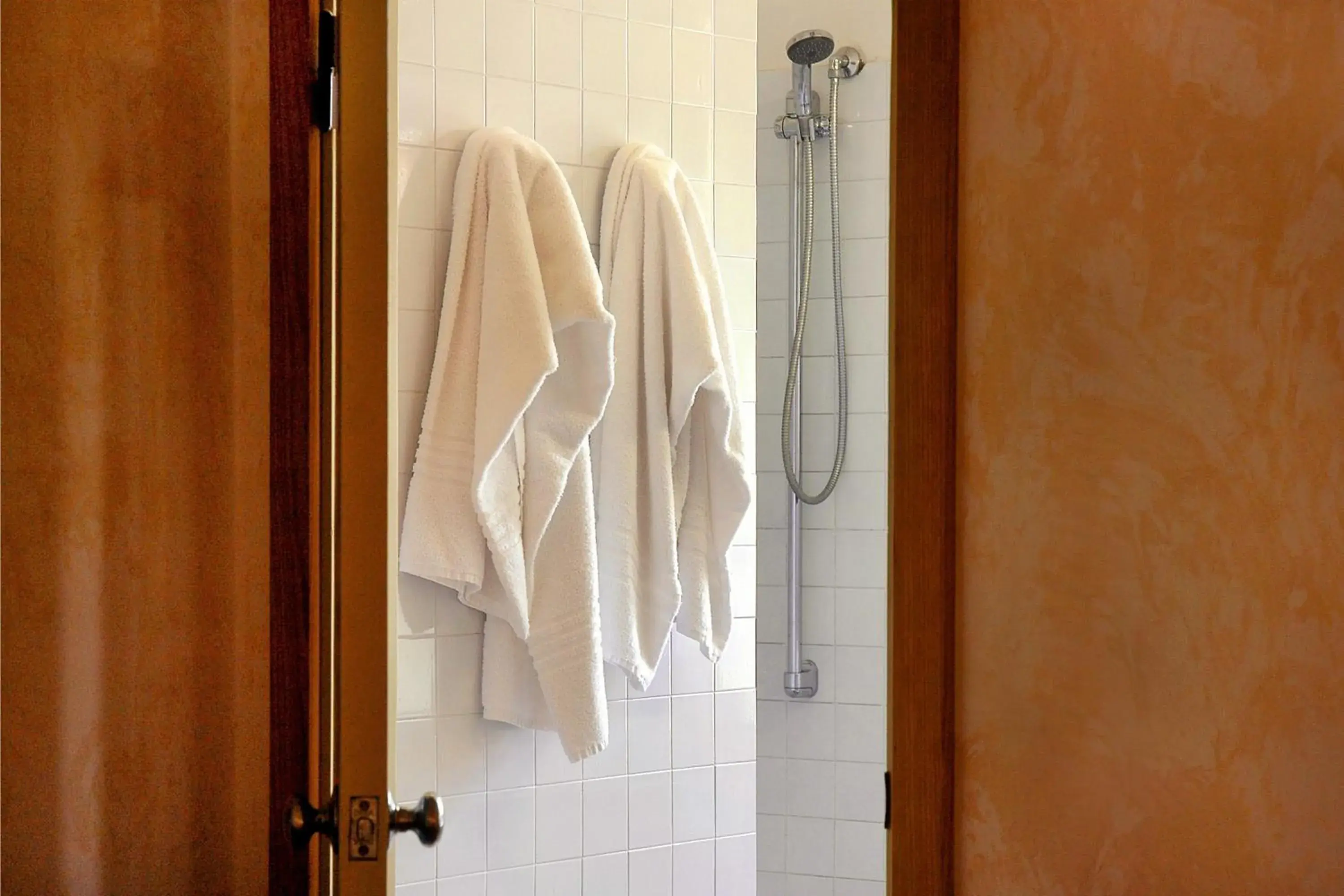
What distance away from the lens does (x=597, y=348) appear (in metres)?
1.75

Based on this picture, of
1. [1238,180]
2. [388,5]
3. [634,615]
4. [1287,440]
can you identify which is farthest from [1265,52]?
[634,615]

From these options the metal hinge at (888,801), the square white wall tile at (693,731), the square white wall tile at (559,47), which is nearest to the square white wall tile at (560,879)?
the square white wall tile at (693,731)

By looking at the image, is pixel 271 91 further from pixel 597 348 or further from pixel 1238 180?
pixel 1238 180

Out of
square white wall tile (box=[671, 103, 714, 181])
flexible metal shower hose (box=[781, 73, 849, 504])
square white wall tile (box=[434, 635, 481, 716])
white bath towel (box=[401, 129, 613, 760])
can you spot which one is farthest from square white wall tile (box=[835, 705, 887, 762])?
square white wall tile (box=[671, 103, 714, 181])

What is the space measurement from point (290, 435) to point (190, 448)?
0.28 feet

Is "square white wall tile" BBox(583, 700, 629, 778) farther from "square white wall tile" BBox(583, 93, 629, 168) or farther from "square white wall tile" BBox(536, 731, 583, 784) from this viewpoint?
"square white wall tile" BBox(583, 93, 629, 168)

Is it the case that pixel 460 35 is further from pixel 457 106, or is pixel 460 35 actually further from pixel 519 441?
pixel 519 441

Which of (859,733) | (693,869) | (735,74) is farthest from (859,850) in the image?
(735,74)

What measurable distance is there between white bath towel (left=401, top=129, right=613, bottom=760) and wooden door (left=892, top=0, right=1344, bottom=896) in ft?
3.11

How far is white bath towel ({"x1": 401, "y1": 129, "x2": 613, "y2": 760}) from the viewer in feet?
5.56

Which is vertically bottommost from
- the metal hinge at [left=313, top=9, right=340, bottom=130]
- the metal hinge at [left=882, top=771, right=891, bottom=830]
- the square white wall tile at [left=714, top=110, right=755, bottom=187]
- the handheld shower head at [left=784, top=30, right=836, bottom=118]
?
the metal hinge at [left=882, top=771, right=891, bottom=830]

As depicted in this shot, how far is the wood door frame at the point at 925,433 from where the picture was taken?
32.2 inches

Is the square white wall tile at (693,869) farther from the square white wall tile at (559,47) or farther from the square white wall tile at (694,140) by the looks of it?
the square white wall tile at (559,47)

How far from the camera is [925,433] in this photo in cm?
83
